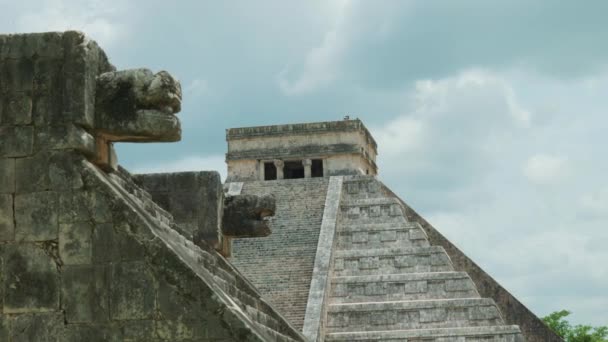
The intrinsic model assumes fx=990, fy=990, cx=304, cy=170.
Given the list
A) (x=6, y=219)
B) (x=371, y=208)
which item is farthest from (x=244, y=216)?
(x=371, y=208)

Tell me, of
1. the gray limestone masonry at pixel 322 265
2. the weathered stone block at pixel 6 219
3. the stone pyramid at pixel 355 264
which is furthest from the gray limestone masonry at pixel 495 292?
the weathered stone block at pixel 6 219

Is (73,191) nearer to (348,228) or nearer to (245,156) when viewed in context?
(348,228)

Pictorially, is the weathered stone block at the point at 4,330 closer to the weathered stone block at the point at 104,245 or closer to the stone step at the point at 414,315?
the weathered stone block at the point at 104,245

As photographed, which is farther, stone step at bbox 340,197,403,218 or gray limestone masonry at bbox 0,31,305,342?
stone step at bbox 340,197,403,218

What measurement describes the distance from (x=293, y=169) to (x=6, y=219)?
20.3m

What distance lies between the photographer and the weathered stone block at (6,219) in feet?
21.6

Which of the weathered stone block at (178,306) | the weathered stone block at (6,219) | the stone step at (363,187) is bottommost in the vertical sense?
the weathered stone block at (178,306)

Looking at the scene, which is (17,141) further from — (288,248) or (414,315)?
(288,248)

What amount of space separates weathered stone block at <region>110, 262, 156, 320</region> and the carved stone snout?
331 cm

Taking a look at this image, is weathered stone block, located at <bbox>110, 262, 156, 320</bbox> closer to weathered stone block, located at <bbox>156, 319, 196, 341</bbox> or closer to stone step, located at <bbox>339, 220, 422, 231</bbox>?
weathered stone block, located at <bbox>156, 319, 196, 341</bbox>

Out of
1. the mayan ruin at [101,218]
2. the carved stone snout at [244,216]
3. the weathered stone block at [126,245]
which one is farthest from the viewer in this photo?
the carved stone snout at [244,216]

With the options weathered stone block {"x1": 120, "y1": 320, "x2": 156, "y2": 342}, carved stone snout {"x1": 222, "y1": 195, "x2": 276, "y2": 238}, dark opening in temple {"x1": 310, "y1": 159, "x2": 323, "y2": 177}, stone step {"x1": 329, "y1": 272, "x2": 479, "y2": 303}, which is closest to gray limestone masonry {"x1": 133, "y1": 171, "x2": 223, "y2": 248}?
carved stone snout {"x1": 222, "y1": 195, "x2": 276, "y2": 238}

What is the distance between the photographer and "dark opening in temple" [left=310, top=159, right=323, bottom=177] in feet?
85.4

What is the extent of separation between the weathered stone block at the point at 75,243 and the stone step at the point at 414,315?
13.0 m
